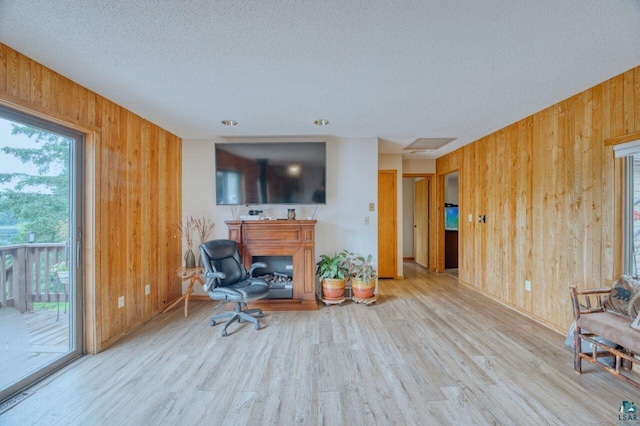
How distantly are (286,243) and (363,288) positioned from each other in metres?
1.17

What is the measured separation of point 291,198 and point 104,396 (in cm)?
260

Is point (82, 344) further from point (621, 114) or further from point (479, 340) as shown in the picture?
point (621, 114)

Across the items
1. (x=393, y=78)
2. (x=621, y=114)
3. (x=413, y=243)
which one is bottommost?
(x=413, y=243)

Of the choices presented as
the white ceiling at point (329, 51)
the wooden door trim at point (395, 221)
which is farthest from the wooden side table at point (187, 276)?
the wooden door trim at point (395, 221)

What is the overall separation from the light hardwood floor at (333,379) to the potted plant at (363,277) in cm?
54

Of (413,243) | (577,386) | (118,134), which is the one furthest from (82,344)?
(413,243)

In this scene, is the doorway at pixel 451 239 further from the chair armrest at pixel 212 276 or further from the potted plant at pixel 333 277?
the chair armrest at pixel 212 276

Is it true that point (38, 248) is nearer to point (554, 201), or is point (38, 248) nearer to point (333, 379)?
point (333, 379)

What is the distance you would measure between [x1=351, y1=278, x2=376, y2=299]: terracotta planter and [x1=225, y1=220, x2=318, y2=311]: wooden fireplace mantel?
56cm

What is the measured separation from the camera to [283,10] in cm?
144

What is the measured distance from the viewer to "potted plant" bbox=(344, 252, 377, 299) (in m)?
3.52

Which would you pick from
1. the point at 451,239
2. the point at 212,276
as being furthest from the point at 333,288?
the point at 451,239

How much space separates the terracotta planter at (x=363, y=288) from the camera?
351 centimetres
